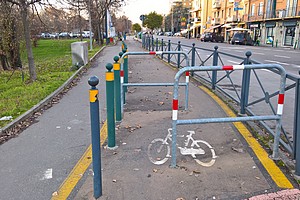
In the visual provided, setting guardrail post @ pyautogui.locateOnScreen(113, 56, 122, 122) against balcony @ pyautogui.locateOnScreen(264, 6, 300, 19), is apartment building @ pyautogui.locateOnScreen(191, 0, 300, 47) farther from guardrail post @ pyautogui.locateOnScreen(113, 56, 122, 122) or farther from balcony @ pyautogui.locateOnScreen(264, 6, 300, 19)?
guardrail post @ pyautogui.locateOnScreen(113, 56, 122, 122)

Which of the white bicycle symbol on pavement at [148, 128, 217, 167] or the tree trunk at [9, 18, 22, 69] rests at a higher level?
the tree trunk at [9, 18, 22, 69]

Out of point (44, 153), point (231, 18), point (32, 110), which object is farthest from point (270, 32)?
point (44, 153)

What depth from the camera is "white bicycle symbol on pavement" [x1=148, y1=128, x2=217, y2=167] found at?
3834 millimetres

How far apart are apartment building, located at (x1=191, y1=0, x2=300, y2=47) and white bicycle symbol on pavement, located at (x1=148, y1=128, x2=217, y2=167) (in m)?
33.4

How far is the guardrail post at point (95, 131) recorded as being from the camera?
2904mm

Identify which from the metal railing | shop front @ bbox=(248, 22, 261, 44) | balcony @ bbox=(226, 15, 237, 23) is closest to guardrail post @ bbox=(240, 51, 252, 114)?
the metal railing

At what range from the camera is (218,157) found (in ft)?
12.9

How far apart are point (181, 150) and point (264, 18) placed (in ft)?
138

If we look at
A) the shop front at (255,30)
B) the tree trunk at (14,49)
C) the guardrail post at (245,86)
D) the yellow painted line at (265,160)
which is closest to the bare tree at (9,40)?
the tree trunk at (14,49)

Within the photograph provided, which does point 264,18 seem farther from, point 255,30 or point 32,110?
point 32,110

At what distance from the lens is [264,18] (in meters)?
41.2

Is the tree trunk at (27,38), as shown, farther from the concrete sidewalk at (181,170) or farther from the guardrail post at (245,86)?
the guardrail post at (245,86)

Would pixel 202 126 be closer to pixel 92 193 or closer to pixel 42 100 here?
pixel 92 193

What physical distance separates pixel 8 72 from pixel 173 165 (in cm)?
1270
